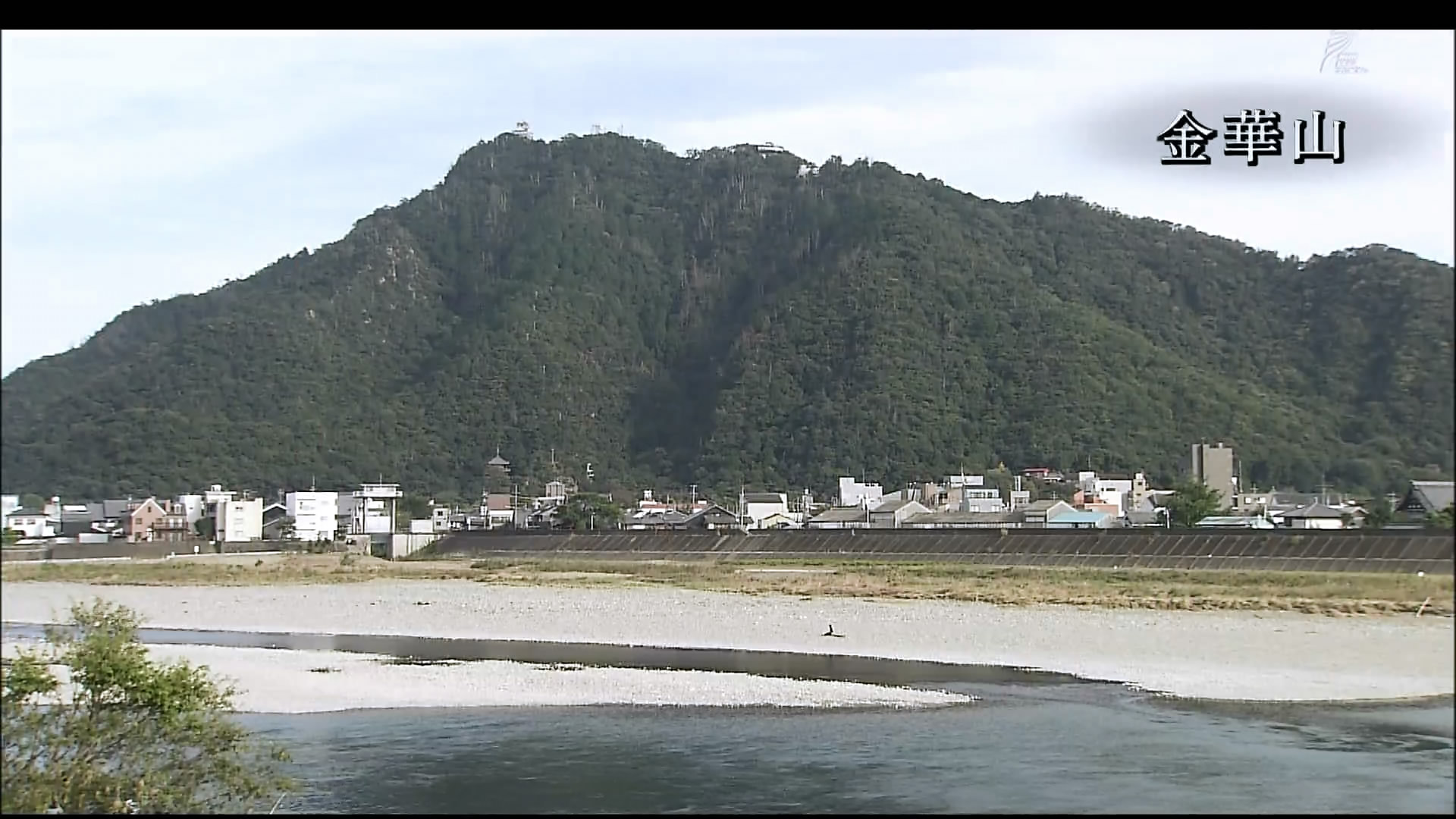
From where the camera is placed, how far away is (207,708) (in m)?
5.20

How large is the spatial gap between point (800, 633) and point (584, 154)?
21.7ft

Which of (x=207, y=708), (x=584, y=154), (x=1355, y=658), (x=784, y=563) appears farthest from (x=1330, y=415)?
(x=784, y=563)

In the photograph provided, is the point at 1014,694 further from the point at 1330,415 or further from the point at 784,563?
the point at 784,563

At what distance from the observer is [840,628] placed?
1458cm

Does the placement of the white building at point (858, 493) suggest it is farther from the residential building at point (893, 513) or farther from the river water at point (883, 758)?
the river water at point (883, 758)

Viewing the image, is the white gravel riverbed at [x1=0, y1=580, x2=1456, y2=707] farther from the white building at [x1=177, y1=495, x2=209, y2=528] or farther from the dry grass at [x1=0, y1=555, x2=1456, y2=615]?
the white building at [x1=177, y1=495, x2=209, y2=528]

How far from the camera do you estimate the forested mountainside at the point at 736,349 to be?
6.43 m

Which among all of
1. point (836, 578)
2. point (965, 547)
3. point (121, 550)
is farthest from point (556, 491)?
point (965, 547)

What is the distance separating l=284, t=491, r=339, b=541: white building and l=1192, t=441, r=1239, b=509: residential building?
7.40m

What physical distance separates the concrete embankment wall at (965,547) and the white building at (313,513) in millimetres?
4266

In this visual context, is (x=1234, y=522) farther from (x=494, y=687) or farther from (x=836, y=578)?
(x=836, y=578)

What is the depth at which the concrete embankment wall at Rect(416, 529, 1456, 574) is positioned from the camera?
11.6m

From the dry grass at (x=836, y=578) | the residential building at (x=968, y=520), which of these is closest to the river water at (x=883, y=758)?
the dry grass at (x=836, y=578)

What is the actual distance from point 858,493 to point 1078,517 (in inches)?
139
